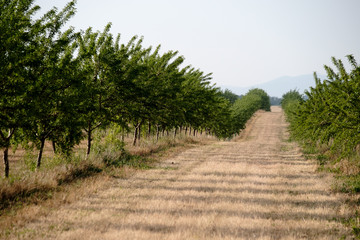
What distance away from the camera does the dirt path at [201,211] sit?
530 centimetres

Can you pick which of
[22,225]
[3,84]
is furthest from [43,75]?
[22,225]

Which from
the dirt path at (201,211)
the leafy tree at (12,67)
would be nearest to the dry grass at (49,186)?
the dirt path at (201,211)

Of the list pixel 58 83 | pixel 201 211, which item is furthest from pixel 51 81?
pixel 201 211

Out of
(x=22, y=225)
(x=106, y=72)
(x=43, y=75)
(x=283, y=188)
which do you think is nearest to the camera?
(x=22, y=225)

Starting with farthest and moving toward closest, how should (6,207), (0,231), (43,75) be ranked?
(43,75)
(6,207)
(0,231)

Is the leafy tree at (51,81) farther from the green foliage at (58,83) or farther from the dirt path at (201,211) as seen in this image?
the dirt path at (201,211)

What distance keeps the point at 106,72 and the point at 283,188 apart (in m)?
7.57

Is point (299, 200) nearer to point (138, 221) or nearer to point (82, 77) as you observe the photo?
point (138, 221)

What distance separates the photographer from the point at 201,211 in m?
6.56

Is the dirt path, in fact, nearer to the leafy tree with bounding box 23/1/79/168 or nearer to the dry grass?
the dry grass

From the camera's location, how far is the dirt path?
209 inches

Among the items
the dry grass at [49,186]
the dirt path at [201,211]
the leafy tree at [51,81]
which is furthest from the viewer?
the leafy tree at [51,81]

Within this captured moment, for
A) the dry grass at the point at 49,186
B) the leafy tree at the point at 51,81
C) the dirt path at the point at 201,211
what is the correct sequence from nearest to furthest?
1. the dirt path at the point at 201,211
2. the dry grass at the point at 49,186
3. the leafy tree at the point at 51,81

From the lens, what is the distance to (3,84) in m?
6.52
